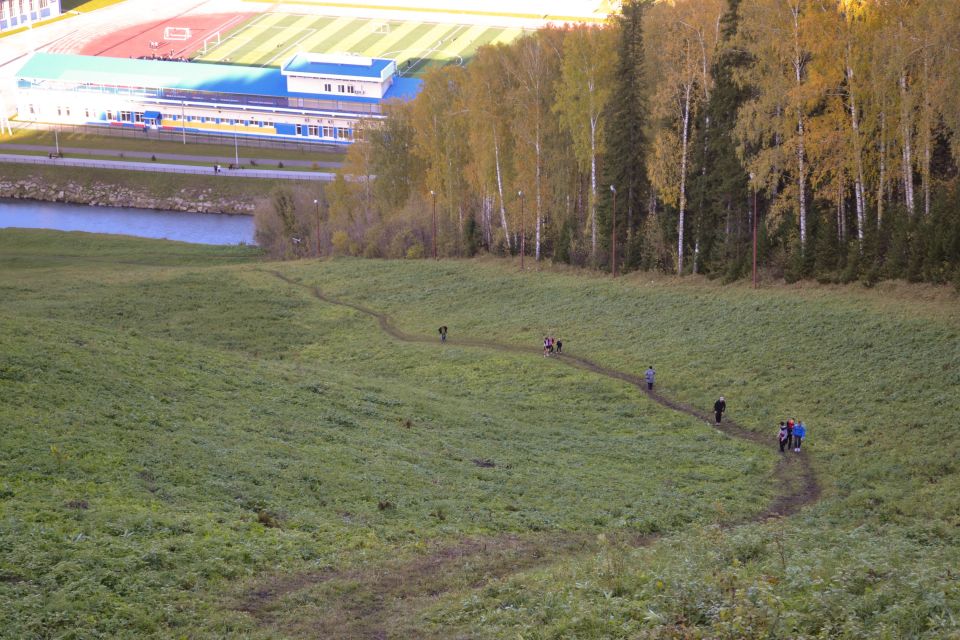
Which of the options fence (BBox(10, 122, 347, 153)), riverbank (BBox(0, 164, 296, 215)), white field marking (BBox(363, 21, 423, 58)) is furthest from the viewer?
white field marking (BBox(363, 21, 423, 58))

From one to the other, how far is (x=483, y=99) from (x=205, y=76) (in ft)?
322

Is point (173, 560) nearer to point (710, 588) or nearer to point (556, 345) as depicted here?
point (710, 588)

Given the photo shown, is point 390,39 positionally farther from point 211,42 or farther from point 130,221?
point 130,221

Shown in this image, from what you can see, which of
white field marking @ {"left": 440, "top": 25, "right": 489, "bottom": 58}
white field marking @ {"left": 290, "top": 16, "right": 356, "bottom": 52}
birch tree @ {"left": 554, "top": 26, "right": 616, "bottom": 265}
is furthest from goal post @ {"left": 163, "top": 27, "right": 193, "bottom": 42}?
birch tree @ {"left": 554, "top": 26, "right": 616, "bottom": 265}

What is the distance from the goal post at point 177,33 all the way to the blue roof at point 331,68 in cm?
5950

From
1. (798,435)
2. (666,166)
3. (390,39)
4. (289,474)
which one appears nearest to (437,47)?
(390,39)

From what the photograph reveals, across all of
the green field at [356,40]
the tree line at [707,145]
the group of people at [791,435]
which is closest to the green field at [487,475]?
the group of people at [791,435]

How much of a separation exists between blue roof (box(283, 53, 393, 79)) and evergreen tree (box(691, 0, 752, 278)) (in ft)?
321

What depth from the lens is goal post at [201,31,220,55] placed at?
602ft

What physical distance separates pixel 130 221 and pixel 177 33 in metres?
94.6

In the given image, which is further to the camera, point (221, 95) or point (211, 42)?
point (211, 42)

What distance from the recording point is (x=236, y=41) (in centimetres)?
18750

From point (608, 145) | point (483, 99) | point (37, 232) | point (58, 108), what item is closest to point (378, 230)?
point (483, 99)

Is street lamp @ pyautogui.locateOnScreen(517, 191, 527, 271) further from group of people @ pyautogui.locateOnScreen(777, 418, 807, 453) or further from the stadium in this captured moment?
the stadium
